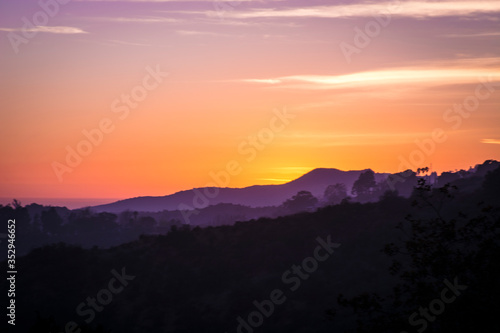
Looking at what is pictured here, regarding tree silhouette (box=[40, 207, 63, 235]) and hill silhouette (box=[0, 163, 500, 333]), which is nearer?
hill silhouette (box=[0, 163, 500, 333])

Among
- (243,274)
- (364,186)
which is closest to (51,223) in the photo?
(364,186)

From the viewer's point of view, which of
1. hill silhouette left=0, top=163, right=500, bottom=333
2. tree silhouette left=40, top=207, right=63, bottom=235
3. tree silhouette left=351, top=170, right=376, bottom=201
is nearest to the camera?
hill silhouette left=0, top=163, right=500, bottom=333

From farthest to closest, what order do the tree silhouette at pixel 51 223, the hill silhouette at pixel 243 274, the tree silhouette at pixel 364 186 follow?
the tree silhouette at pixel 51 223, the tree silhouette at pixel 364 186, the hill silhouette at pixel 243 274

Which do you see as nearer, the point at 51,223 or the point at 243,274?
A: the point at 243,274

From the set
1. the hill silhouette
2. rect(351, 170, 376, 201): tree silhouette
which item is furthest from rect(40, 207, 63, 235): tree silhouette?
the hill silhouette

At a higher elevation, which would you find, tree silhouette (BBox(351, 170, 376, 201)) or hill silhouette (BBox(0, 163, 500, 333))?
tree silhouette (BBox(351, 170, 376, 201))

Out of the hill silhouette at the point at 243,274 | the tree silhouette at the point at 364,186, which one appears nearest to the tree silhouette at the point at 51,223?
the tree silhouette at the point at 364,186

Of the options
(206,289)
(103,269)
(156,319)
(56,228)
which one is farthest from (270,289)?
(56,228)

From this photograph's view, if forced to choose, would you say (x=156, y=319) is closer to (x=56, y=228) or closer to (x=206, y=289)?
(x=206, y=289)

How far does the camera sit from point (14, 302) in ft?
188

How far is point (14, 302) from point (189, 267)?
19.5m

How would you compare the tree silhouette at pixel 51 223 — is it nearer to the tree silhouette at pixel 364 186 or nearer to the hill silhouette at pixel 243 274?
the tree silhouette at pixel 364 186

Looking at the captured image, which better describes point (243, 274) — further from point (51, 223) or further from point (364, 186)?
point (51, 223)

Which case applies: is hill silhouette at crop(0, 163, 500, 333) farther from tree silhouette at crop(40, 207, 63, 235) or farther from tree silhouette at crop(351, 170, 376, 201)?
tree silhouette at crop(40, 207, 63, 235)
